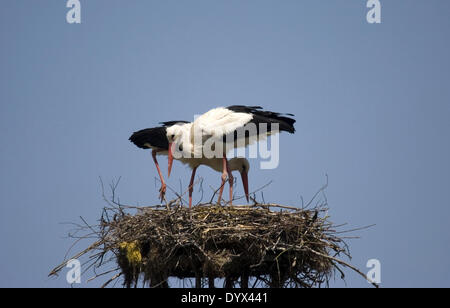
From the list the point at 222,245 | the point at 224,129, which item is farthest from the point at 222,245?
the point at 224,129

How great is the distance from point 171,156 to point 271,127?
63.0 inches

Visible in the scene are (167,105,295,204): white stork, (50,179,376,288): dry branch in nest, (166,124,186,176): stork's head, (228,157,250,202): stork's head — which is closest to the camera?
(50,179,376,288): dry branch in nest

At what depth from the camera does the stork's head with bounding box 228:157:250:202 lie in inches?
438

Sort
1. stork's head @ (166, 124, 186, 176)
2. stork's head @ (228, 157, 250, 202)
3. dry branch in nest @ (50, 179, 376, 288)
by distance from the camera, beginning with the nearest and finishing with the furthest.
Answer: dry branch in nest @ (50, 179, 376, 288) < stork's head @ (166, 124, 186, 176) < stork's head @ (228, 157, 250, 202)

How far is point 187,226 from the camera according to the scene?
816cm

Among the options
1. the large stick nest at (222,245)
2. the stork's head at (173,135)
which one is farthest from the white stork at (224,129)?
the large stick nest at (222,245)

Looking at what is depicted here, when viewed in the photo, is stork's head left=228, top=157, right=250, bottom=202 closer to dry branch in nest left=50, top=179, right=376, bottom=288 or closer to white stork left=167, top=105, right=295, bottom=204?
white stork left=167, top=105, right=295, bottom=204

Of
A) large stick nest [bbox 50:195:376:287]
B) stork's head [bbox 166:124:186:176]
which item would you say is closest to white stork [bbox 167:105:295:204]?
stork's head [bbox 166:124:186:176]

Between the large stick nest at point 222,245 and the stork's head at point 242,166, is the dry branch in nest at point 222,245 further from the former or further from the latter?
the stork's head at point 242,166

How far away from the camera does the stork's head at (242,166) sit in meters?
11.1

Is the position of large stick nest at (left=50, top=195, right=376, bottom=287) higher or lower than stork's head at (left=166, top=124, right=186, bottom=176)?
lower

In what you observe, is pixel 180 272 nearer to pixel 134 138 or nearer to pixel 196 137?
pixel 196 137
